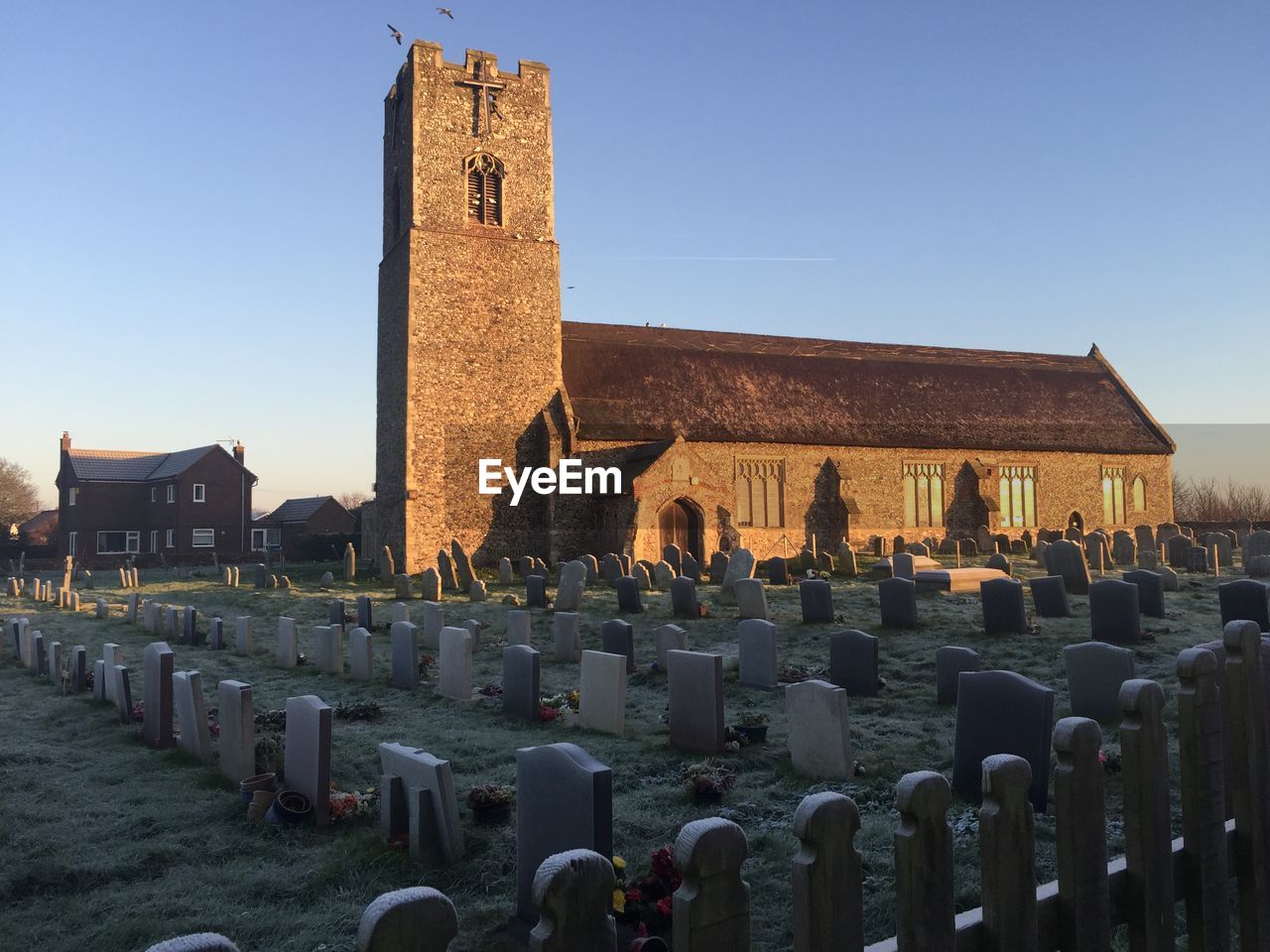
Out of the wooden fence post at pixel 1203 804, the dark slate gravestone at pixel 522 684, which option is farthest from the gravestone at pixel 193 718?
the wooden fence post at pixel 1203 804

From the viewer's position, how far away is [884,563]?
784 inches

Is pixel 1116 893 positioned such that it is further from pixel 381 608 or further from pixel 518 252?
pixel 518 252

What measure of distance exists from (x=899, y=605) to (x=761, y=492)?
1582 cm

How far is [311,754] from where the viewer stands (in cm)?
641

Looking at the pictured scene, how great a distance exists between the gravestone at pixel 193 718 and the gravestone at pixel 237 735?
568 mm

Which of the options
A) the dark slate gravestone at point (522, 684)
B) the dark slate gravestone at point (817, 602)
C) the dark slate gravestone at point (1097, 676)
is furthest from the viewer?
the dark slate gravestone at point (817, 602)

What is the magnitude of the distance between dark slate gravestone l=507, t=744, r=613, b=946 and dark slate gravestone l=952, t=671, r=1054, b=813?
2.82 m

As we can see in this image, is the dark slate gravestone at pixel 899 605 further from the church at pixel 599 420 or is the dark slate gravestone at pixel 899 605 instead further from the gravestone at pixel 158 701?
the church at pixel 599 420

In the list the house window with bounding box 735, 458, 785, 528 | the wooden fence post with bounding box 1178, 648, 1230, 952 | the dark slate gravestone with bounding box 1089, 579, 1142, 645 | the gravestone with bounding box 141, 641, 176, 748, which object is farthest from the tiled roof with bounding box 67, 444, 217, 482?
the wooden fence post with bounding box 1178, 648, 1230, 952

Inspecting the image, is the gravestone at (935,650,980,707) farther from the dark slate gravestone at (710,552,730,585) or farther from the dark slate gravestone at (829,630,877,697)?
the dark slate gravestone at (710,552,730,585)

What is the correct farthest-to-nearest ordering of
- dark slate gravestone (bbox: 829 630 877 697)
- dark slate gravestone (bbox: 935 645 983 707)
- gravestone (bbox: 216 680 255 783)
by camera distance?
dark slate gravestone (bbox: 829 630 877 697)
dark slate gravestone (bbox: 935 645 983 707)
gravestone (bbox: 216 680 255 783)

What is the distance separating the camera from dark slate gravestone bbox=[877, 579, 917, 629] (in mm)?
13531

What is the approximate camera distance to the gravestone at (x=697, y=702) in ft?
25.5

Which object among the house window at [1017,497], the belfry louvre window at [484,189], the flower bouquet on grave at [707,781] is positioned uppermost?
the belfry louvre window at [484,189]
